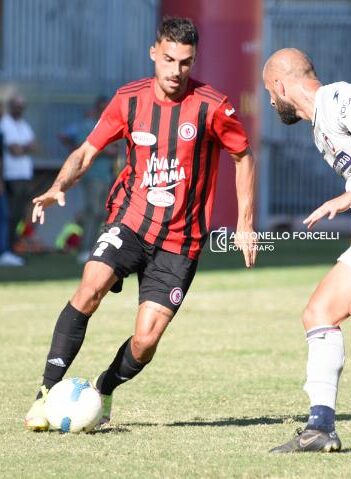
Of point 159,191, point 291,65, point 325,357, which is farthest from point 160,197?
point 325,357

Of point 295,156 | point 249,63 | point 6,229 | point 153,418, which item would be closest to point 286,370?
point 153,418

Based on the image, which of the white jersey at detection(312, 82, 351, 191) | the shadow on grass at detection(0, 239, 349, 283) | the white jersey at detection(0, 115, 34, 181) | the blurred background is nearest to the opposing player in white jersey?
the white jersey at detection(312, 82, 351, 191)

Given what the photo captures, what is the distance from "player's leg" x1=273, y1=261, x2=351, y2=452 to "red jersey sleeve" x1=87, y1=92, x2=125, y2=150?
183 centimetres

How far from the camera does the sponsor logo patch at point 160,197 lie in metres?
7.77

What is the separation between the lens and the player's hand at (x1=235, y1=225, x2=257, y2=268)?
300 inches

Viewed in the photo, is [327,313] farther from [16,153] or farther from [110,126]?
[16,153]

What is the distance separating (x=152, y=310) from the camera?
25.1ft

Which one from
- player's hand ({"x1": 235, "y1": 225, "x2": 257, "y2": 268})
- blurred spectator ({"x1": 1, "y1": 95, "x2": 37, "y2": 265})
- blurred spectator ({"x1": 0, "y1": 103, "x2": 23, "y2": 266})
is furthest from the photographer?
blurred spectator ({"x1": 1, "y1": 95, "x2": 37, "y2": 265})

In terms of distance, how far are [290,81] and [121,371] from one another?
81.3 inches

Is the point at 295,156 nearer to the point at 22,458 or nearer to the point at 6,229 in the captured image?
the point at 6,229

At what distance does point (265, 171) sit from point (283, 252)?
4.80 m

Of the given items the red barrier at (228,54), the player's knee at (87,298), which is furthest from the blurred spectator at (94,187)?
the player's knee at (87,298)

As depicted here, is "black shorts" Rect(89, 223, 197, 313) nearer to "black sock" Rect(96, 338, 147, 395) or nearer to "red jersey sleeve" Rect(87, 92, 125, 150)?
"black sock" Rect(96, 338, 147, 395)

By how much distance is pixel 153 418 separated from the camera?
315 inches
